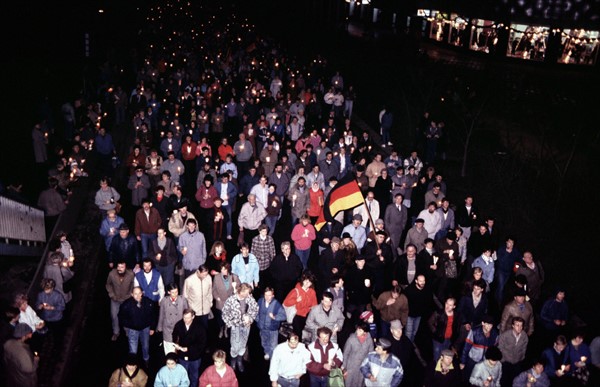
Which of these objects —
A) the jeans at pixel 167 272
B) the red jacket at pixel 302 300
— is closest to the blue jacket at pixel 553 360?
the red jacket at pixel 302 300

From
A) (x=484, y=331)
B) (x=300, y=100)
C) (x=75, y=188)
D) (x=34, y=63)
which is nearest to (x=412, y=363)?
(x=484, y=331)

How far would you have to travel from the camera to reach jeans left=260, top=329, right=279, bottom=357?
837cm

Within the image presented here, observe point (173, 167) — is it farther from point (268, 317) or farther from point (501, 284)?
point (501, 284)

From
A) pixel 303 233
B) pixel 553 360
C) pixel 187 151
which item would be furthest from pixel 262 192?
pixel 553 360

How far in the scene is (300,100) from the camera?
67.9 ft

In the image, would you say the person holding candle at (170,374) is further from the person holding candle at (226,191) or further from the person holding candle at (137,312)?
the person holding candle at (226,191)

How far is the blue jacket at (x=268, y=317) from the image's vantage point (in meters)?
8.05

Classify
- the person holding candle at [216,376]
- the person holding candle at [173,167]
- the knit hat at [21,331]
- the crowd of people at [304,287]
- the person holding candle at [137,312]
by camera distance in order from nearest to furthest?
the person holding candle at [216,376], the knit hat at [21,331], the crowd of people at [304,287], the person holding candle at [137,312], the person holding candle at [173,167]

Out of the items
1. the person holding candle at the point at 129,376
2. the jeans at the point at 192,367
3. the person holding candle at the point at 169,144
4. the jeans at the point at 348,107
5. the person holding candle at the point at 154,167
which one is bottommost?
the jeans at the point at 348,107

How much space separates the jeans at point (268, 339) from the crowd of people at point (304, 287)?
0.04 metres

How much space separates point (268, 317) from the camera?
318 inches

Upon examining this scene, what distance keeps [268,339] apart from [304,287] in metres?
1.01

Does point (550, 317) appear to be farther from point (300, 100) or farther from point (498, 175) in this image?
point (300, 100)

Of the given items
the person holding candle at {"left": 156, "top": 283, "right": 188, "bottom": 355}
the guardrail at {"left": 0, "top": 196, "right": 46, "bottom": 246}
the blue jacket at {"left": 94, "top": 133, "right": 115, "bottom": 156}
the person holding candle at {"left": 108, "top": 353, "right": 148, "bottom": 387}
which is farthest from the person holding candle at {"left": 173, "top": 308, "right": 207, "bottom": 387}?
the blue jacket at {"left": 94, "top": 133, "right": 115, "bottom": 156}
